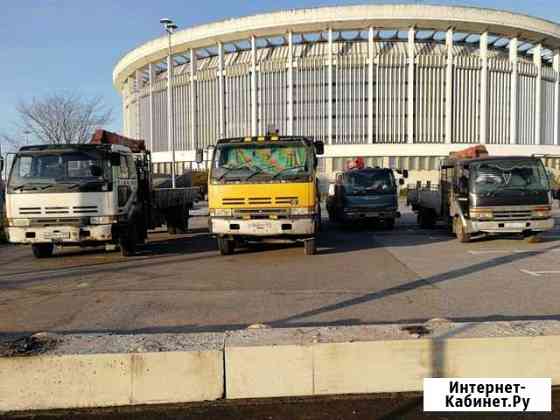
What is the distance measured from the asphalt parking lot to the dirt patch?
6.09 ft

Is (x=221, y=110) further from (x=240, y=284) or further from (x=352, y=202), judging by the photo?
(x=240, y=284)

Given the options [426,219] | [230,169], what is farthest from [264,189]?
[426,219]

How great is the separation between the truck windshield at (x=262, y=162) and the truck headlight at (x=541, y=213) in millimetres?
6109

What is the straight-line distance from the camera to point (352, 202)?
1733 cm

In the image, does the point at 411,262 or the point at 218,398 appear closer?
the point at 218,398

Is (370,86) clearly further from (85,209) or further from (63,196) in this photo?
(63,196)

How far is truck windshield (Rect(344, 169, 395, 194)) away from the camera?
57.6 feet

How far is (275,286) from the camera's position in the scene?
338 inches

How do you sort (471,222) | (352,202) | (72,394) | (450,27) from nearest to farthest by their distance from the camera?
(72,394)
(471,222)
(352,202)
(450,27)

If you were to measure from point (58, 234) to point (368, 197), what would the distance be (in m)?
10.3

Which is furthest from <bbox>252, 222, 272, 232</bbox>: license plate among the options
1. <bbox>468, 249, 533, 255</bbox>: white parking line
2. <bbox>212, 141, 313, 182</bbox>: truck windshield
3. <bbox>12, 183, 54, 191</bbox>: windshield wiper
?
<bbox>468, 249, 533, 255</bbox>: white parking line

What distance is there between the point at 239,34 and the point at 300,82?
8.67m

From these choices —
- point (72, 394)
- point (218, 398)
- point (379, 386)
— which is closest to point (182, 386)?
point (218, 398)

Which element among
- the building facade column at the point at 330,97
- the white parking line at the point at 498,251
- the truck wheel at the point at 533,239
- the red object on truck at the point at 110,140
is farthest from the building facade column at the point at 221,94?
the white parking line at the point at 498,251
